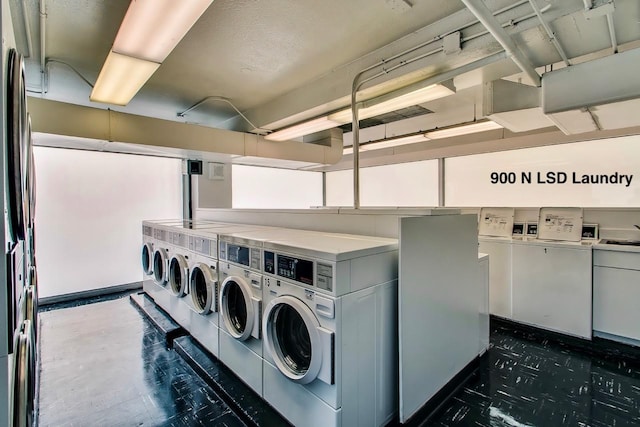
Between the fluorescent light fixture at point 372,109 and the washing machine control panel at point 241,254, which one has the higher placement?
the fluorescent light fixture at point 372,109

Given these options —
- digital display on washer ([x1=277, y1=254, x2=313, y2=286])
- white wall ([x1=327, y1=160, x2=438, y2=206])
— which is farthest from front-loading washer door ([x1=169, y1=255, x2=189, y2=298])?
white wall ([x1=327, y1=160, x2=438, y2=206])

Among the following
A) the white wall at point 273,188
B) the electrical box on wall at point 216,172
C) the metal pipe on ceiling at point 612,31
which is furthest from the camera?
the white wall at point 273,188

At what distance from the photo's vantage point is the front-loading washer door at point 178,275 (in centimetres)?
304

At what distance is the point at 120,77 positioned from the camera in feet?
7.72

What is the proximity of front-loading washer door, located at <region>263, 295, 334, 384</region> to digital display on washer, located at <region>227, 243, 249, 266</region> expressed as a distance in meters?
0.45

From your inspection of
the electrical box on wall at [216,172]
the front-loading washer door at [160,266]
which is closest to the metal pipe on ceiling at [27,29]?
the front-loading washer door at [160,266]

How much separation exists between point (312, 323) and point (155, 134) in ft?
10.1

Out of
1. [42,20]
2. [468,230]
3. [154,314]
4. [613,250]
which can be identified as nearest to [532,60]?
[468,230]

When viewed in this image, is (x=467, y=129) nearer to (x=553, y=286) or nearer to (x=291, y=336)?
(x=553, y=286)

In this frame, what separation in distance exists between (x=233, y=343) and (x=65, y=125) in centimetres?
268

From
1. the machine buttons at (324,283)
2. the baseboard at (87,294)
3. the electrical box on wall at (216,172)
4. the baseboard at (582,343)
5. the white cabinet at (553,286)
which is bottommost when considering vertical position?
the baseboard at (582,343)

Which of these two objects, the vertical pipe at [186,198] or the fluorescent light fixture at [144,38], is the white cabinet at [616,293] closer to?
the fluorescent light fixture at [144,38]

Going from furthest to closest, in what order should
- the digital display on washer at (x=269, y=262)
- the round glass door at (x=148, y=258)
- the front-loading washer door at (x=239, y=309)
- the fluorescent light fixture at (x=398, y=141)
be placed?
the fluorescent light fixture at (x=398, y=141) → the round glass door at (x=148, y=258) → the front-loading washer door at (x=239, y=309) → the digital display on washer at (x=269, y=262)

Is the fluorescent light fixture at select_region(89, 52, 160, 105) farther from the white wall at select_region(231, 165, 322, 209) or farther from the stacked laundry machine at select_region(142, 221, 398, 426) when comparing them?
the white wall at select_region(231, 165, 322, 209)
